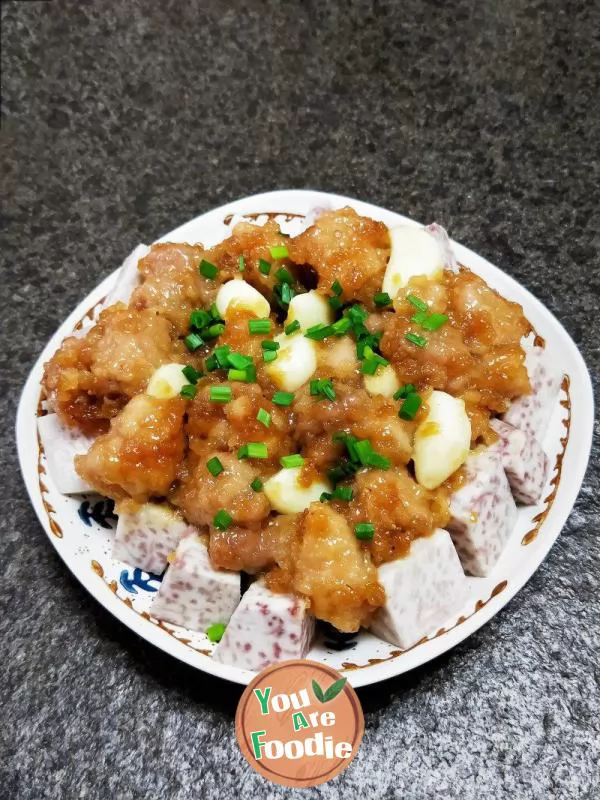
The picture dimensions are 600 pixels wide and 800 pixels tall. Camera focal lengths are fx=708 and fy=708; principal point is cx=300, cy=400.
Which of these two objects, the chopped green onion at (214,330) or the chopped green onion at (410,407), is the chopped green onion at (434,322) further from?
the chopped green onion at (214,330)

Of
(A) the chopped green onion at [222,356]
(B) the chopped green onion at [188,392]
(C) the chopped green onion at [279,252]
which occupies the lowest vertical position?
(B) the chopped green onion at [188,392]

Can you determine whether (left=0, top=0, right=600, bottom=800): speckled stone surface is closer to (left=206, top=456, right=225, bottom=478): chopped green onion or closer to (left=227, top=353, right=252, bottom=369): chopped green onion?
(left=206, top=456, right=225, bottom=478): chopped green onion

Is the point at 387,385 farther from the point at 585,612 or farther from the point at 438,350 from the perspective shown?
the point at 585,612

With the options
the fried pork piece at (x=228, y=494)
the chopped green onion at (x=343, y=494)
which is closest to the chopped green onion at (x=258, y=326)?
→ the fried pork piece at (x=228, y=494)

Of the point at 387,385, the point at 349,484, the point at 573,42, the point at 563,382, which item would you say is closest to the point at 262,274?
the point at 387,385

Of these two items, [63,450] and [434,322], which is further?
Result: [63,450]

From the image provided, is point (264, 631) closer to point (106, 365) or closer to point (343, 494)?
point (343, 494)

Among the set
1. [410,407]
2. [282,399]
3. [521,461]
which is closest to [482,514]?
[521,461]

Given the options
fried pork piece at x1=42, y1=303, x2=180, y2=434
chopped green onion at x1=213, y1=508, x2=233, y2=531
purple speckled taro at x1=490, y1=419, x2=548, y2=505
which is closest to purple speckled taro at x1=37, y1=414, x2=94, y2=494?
fried pork piece at x1=42, y1=303, x2=180, y2=434
